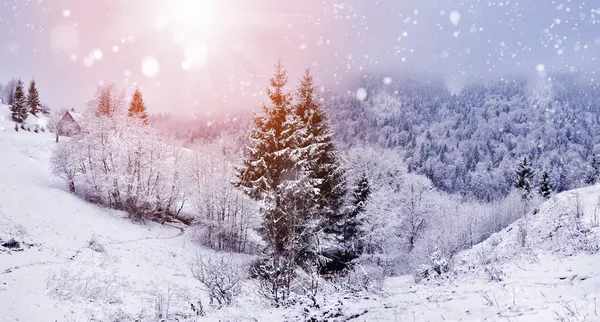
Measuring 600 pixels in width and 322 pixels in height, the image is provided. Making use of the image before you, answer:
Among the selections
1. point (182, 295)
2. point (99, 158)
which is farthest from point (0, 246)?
point (99, 158)

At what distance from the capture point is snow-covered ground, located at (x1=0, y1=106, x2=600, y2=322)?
7.43 m

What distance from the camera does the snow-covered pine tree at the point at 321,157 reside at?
24391 mm

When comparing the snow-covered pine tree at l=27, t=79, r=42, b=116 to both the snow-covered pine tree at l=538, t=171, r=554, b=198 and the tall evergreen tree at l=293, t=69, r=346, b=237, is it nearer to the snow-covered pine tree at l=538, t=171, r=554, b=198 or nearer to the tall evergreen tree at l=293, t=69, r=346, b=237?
the tall evergreen tree at l=293, t=69, r=346, b=237

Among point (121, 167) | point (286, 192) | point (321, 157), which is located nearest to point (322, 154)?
point (321, 157)

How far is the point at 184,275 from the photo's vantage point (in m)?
26.6

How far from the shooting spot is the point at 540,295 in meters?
7.14

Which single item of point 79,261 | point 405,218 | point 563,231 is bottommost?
point 405,218

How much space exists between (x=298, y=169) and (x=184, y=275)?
12.3m

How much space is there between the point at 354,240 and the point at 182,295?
50.7 feet

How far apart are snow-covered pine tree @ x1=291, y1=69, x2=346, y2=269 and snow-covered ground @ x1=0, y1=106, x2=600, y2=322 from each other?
6.85 m

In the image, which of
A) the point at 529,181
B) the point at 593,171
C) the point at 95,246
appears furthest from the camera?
the point at 529,181

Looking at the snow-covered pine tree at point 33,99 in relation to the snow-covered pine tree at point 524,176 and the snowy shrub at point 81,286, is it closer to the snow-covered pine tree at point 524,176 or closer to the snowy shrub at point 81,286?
the snowy shrub at point 81,286

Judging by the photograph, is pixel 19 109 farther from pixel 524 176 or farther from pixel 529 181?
pixel 529 181

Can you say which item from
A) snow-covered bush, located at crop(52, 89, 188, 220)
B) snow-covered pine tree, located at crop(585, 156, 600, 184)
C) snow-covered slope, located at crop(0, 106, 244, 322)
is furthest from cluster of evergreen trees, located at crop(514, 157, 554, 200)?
snow-covered bush, located at crop(52, 89, 188, 220)
